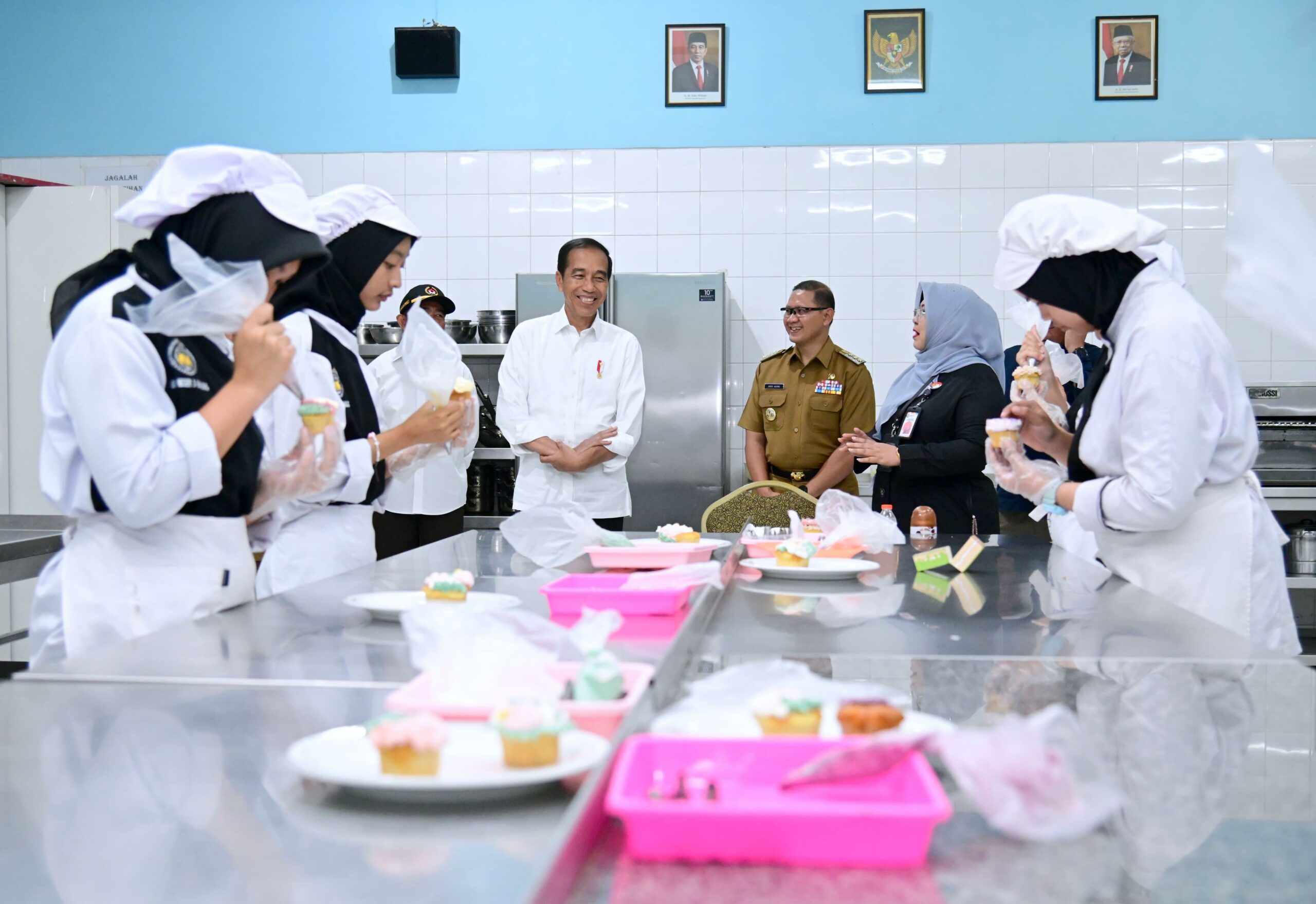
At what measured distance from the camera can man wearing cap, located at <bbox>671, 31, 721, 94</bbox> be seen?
5.29 metres

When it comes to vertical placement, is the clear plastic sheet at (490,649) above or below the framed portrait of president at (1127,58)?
below

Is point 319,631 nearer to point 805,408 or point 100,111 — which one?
point 805,408

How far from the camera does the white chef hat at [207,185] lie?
1710mm

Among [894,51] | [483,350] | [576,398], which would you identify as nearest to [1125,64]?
[894,51]

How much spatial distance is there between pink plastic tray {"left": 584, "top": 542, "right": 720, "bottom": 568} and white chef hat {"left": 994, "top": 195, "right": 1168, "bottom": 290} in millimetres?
854

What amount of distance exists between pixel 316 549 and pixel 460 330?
9.10 feet

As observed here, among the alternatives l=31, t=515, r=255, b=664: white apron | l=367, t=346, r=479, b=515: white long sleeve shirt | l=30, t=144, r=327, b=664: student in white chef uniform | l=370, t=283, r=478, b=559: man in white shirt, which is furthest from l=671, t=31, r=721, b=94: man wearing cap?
l=31, t=515, r=255, b=664: white apron

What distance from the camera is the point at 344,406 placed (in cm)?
245

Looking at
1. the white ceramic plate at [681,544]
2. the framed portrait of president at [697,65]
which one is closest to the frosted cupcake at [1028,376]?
the white ceramic plate at [681,544]

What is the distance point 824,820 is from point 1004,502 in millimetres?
3772

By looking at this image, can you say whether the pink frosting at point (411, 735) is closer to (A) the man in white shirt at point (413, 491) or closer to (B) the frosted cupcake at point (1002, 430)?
(B) the frosted cupcake at point (1002, 430)

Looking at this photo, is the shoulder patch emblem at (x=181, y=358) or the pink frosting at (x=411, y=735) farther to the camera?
the shoulder patch emblem at (x=181, y=358)

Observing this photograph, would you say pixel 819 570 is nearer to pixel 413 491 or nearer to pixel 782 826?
pixel 782 826

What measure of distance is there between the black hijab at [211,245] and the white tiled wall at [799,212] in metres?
3.68
